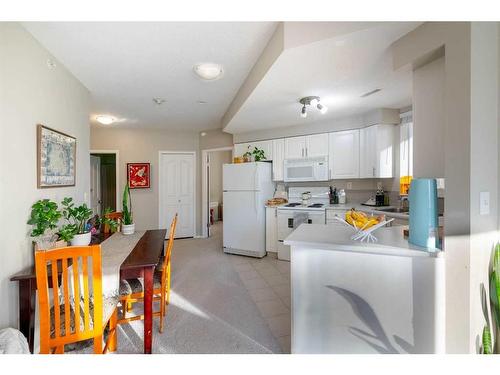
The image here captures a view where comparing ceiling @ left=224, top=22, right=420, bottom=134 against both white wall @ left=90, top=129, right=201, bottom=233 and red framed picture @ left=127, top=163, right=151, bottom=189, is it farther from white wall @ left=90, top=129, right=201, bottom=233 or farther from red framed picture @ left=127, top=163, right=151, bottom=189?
red framed picture @ left=127, top=163, right=151, bottom=189

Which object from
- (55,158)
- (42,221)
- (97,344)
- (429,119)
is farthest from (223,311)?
(429,119)

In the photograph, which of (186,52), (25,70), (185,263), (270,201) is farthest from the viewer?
(270,201)

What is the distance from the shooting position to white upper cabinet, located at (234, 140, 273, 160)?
167 inches

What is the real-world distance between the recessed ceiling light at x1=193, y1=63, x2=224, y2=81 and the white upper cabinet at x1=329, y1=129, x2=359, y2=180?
2162mm

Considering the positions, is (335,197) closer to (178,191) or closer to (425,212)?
(425,212)

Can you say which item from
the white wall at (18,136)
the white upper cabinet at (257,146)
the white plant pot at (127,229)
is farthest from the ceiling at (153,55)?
the white plant pot at (127,229)

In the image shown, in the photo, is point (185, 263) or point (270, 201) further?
point (270, 201)

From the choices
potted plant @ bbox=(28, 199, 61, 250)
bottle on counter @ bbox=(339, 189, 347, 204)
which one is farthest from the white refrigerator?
potted plant @ bbox=(28, 199, 61, 250)

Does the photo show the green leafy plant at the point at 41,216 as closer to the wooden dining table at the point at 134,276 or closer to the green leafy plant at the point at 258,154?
the wooden dining table at the point at 134,276

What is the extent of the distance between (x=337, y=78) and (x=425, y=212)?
4.74 ft
